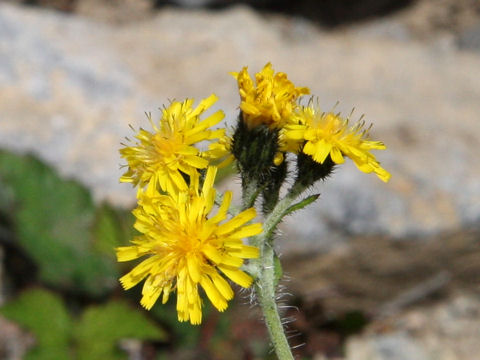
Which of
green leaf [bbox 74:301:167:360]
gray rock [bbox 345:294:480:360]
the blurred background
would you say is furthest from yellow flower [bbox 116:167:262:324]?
gray rock [bbox 345:294:480:360]

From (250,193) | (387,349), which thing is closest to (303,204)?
(250,193)

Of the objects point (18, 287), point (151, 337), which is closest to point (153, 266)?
point (151, 337)

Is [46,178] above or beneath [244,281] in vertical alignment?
above

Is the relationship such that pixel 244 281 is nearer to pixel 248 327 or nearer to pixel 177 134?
pixel 177 134

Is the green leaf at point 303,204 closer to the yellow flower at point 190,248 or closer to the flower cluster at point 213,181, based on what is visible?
the flower cluster at point 213,181

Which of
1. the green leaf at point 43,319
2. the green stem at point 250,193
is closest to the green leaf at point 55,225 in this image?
the green leaf at point 43,319

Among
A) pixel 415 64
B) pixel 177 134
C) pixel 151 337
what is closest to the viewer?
pixel 177 134

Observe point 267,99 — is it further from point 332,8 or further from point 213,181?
point 332,8

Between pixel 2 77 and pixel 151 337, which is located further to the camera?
pixel 2 77
